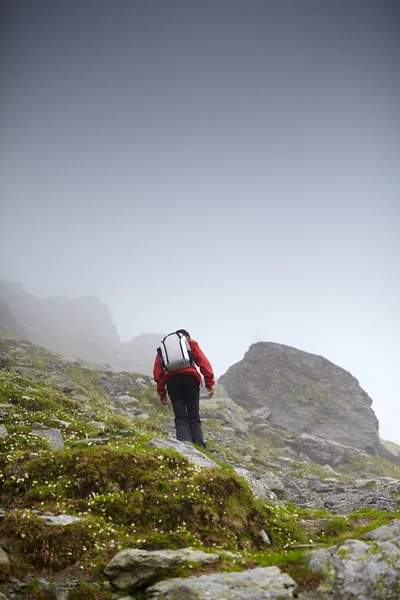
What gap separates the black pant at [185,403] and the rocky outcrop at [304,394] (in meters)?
27.2

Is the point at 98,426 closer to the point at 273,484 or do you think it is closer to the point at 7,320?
the point at 273,484

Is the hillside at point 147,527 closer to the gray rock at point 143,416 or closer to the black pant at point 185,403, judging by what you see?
the black pant at point 185,403

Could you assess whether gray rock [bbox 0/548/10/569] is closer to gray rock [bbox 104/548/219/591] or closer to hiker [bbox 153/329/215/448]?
gray rock [bbox 104/548/219/591]

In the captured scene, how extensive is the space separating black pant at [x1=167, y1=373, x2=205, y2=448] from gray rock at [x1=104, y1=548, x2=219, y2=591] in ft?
25.4

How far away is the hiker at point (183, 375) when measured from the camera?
14.0 metres

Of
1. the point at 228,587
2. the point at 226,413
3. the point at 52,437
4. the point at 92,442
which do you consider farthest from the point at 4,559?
the point at 226,413

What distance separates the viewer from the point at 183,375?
1420 cm

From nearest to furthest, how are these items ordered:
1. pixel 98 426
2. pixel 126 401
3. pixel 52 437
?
pixel 52 437
pixel 98 426
pixel 126 401

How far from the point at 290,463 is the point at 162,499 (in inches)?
844

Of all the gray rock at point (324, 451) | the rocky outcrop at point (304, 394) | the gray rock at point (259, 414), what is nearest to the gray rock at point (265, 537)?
the gray rock at point (324, 451)

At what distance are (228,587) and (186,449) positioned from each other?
23.4 ft

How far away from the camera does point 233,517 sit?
8602 millimetres

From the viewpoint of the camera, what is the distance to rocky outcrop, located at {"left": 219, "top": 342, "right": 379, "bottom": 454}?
39812mm

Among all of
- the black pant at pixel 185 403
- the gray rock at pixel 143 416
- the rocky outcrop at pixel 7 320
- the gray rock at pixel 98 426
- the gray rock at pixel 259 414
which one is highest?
the rocky outcrop at pixel 7 320
